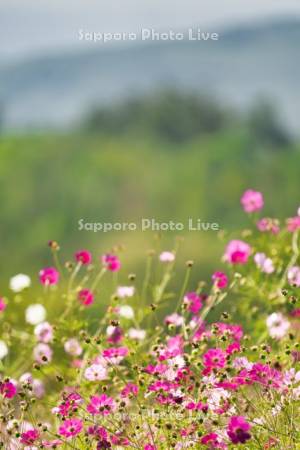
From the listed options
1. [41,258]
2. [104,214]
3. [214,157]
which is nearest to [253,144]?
[214,157]

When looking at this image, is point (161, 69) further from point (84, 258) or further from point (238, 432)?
point (238, 432)

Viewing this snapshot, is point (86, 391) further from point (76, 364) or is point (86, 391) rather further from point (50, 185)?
point (50, 185)

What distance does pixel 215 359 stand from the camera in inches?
103

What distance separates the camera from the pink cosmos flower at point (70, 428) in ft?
8.39

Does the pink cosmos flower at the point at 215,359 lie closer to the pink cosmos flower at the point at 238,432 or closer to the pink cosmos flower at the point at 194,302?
the pink cosmos flower at the point at 238,432

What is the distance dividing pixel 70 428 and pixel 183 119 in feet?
136

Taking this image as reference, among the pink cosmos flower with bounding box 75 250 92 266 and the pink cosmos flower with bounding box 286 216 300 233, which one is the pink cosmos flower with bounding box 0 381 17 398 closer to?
the pink cosmos flower with bounding box 75 250 92 266

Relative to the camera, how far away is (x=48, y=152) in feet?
127

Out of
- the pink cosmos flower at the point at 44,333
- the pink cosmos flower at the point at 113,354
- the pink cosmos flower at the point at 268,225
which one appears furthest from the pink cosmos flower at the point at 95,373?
the pink cosmos flower at the point at 268,225

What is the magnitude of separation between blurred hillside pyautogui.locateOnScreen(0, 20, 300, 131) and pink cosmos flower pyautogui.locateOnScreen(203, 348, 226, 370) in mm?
55717

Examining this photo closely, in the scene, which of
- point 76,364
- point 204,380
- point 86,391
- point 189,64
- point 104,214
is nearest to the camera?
point 204,380

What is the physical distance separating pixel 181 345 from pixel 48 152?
118 ft

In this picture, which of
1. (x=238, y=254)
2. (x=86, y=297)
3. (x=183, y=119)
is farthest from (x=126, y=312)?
(x=183, y=119)

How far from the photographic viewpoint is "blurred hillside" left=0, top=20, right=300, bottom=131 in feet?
221
